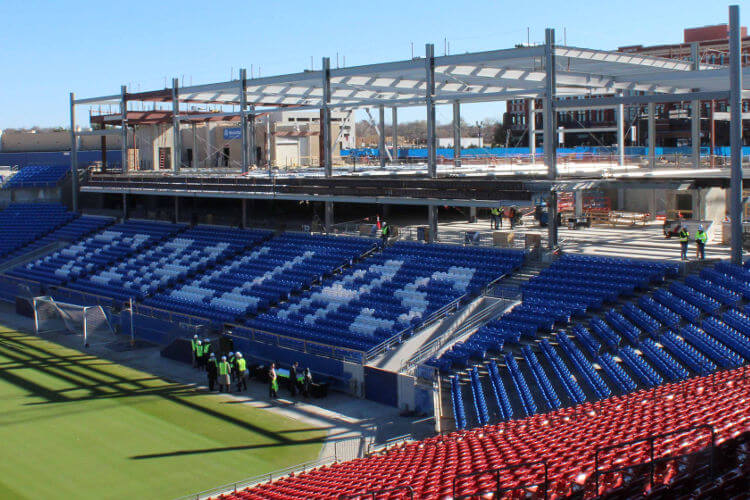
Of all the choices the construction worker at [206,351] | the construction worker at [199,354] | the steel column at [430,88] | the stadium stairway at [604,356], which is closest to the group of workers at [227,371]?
the construction worker at [206,351]

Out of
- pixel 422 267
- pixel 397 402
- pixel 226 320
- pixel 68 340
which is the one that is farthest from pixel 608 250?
pixel 68 340

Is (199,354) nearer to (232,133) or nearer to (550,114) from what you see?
(550,114)

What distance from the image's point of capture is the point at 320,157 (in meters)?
51.8

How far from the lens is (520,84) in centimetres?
3472

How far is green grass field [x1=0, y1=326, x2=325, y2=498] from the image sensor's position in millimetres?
16609

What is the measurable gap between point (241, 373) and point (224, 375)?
0.47m

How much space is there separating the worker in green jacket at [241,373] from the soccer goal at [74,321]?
25.9 ft

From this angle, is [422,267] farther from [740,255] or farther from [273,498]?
[273,498]

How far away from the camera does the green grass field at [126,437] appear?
16.6 metres

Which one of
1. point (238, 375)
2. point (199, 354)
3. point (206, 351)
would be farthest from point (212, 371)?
point (199, 354)

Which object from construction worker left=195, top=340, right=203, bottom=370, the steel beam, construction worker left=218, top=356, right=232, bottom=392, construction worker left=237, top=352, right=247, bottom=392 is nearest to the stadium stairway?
the steel beam

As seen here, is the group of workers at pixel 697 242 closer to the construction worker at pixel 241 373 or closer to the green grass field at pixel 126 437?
the green grass field at pixel 126 437

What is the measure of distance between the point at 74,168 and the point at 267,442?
33571mm

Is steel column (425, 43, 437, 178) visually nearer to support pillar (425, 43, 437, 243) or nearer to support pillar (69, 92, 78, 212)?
support pillar (425, 43, 437, 243)
